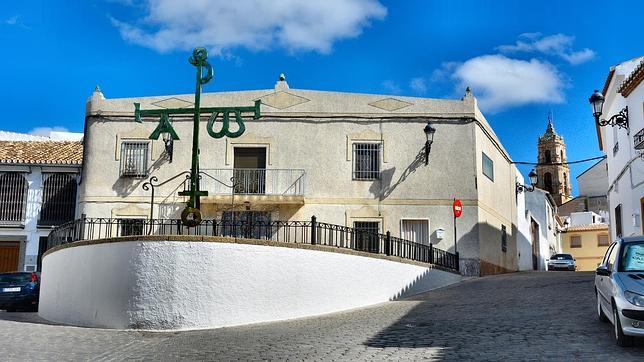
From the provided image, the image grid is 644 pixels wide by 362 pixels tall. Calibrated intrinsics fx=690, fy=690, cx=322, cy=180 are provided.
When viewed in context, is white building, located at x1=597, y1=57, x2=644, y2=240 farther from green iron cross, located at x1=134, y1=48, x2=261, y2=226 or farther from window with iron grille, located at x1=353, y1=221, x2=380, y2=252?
green iron cross, located at x1=134, y1=48, x2=261, y2=226

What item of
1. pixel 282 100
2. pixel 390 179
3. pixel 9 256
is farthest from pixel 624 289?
pixel 9 256

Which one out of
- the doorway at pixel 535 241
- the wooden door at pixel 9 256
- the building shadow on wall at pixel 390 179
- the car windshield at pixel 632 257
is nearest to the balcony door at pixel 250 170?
the building shadow on wall at pixel 390 179

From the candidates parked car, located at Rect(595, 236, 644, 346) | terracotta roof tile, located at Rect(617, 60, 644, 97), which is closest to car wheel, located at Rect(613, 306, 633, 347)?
parked car, located at Rect(595, 236, 644, 346)

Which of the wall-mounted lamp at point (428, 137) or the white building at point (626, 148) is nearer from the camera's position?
the white building at point (626, 148)

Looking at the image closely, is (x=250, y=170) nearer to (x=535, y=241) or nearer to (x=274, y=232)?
(x=274, y=232)

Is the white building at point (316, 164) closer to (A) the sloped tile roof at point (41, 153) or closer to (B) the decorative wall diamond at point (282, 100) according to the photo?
(B) the decorative wall diamond at point (282, 100)

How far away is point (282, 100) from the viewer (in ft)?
82.4

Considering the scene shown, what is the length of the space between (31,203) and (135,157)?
5783 millimetres

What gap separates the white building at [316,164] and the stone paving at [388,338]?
9.63 m

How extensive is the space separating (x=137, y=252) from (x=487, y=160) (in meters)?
16.9

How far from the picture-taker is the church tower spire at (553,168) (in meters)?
91.8

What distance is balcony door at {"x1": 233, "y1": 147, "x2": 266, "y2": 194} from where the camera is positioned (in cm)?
2439

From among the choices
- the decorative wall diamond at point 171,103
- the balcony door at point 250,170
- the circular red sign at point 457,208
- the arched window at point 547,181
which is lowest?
the circular red sign at point 457,208

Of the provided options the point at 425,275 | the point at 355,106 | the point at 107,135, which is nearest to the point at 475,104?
the point at 355,106
